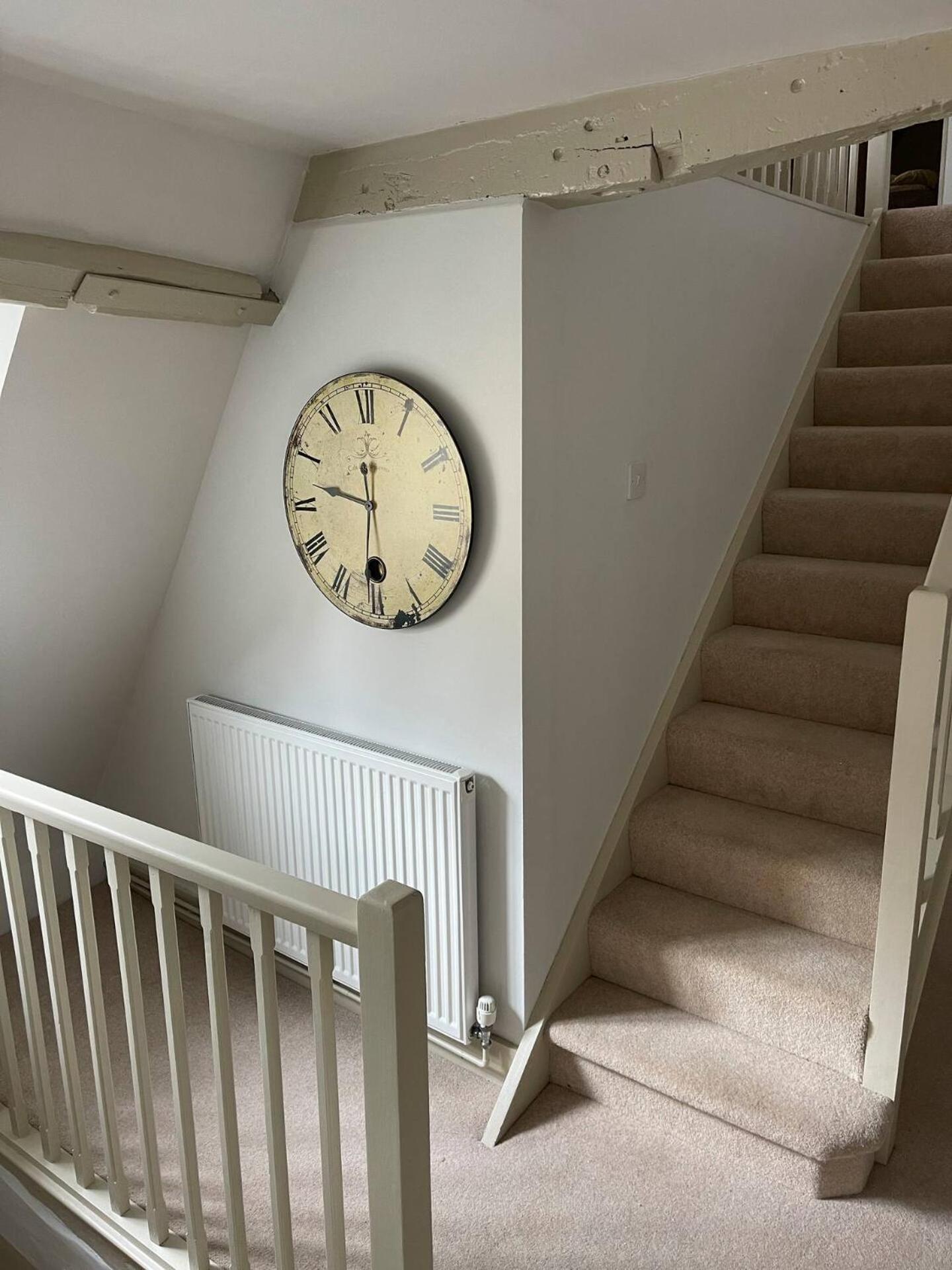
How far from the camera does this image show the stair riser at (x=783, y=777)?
254 cm

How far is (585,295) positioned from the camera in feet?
7.22

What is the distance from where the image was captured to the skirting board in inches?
91.9

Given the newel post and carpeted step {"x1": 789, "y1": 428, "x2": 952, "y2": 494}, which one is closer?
the newel post

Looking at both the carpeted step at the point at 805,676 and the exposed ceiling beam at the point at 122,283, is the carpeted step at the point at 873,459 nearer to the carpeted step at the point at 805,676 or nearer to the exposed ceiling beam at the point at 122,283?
the carpeted step at the point at 805,676

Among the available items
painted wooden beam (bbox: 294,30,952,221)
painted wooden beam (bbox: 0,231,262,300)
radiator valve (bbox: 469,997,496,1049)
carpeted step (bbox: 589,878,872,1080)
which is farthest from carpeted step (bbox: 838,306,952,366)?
radiator valve (bbox: 469,997,496,1049)

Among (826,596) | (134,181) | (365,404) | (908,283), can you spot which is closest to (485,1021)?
(365,404)

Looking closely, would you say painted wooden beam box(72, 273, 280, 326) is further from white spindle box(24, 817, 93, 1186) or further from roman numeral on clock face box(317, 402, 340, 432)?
white spindle box(24, 817, 93, 1186)

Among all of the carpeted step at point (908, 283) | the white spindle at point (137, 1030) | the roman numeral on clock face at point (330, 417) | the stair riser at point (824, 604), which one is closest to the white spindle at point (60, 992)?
the white spindle at point (137, 1030)

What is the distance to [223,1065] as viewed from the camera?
4.94 ft

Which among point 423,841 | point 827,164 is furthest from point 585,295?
point 827,164

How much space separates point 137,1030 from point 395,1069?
60 centimetres

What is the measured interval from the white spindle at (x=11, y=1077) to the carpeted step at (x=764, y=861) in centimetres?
153

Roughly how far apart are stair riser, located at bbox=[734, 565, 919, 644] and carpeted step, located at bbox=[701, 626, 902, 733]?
1.2 inches

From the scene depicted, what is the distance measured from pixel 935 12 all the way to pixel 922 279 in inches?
101
